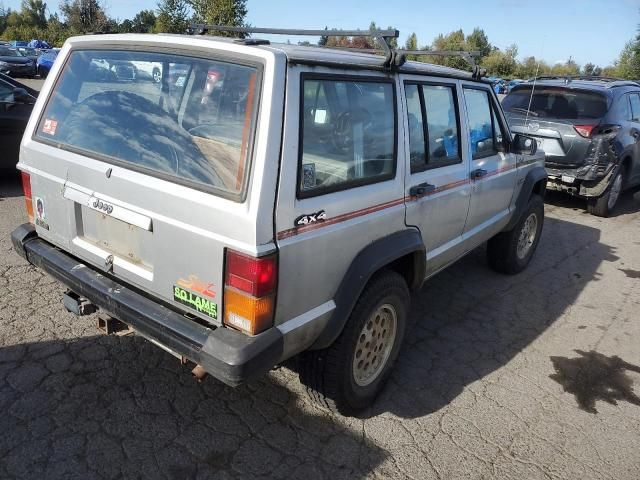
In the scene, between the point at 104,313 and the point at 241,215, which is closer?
the point at 241,215

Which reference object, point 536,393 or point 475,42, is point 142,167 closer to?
point 536,393

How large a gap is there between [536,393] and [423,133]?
6.08ft

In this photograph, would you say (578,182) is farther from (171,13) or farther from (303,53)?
(171,13)

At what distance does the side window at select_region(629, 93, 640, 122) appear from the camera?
8.00m

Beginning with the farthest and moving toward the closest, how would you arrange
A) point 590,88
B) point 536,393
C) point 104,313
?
point 590,88, point 536,393, point 104,313

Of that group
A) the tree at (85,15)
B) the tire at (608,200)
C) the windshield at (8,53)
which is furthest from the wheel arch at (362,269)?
the tree at (85,15)

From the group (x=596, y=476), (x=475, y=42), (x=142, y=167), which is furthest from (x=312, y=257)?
(x=475, y=42)

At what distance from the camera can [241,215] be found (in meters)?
2.07

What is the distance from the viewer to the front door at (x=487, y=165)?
385cm

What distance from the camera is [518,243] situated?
206 inches

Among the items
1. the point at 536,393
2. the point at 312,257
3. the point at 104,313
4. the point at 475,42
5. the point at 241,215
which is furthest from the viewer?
the point at 475,42

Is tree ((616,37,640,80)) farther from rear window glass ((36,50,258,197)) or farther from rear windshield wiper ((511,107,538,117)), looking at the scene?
rear window glass ((36,50,258,197))

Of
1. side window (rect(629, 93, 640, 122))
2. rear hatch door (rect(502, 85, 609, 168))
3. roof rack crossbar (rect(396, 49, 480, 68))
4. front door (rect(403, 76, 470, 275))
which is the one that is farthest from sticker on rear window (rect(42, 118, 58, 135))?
side window (rect(629, 93, 640, 122))

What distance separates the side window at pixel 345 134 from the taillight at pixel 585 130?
5.29 meters
